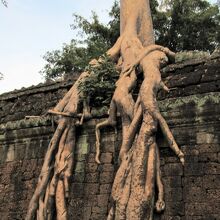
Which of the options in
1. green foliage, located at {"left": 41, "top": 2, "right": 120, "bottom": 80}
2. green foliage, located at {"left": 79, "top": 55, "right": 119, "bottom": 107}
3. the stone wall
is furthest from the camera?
Result: green foliage, located at {"left": 41, "top": 2, "right": 120, "bottom": 80}

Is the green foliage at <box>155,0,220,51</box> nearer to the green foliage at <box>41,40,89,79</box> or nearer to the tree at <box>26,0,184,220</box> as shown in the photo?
the green foliage at <box>41,40,89,79</box>

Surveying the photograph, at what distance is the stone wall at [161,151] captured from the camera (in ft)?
16.9

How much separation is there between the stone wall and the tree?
0.15 m

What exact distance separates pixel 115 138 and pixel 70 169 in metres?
0.81

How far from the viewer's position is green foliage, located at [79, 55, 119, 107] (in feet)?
21.1

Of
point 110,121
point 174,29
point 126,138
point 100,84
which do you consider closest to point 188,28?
point 174,29

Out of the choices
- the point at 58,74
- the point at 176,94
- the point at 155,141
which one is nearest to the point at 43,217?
the point at 155,141

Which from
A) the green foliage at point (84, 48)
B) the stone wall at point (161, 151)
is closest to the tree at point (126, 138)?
the stone wall at point (161, 151)

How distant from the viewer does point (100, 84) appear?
643 cm

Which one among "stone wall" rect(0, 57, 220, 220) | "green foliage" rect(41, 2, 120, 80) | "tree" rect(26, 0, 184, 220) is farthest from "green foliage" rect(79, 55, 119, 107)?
"green foliage" rect(41, 2, 120, 80)

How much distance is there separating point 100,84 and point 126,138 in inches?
46.7

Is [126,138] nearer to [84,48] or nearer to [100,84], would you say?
[100,84]

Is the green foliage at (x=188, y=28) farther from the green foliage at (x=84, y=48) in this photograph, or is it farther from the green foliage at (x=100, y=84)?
the green foliage at (x=100, y=84)

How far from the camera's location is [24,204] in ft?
21.9
